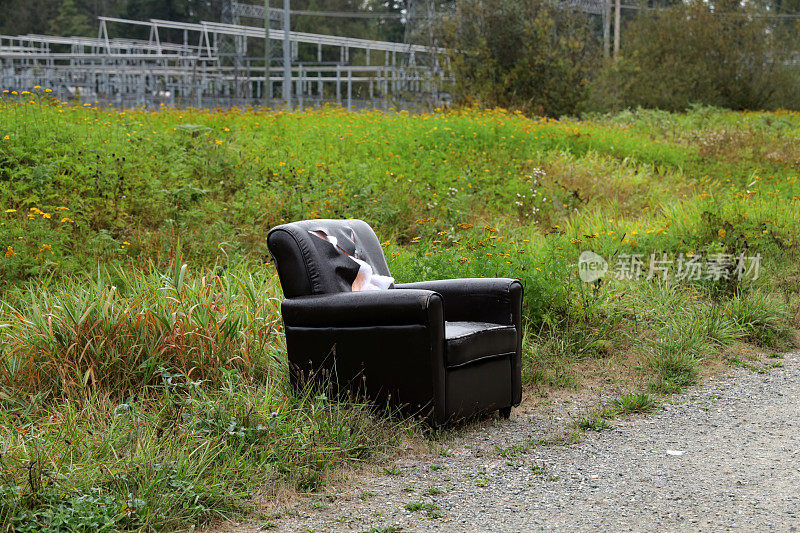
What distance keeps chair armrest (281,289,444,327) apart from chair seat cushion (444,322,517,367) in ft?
0.61

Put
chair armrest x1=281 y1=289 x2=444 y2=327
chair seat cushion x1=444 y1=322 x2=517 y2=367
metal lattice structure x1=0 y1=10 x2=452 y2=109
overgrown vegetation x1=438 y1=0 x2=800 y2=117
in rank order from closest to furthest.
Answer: chair armrest x1=281 y1=289 x2=444 y2=327 < chair seat cushion x1=444 y1=322 x2=517 y2=367 < overgrown vegetation x1=438 y1=0 x2=800 y2=117 < metal lattice structure x1=0 y1=10 x2=452 y2=109

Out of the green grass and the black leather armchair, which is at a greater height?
the black leather armchair

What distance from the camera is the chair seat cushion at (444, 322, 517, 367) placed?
4.61m

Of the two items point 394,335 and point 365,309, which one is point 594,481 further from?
point 365,309

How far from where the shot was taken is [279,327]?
569cm

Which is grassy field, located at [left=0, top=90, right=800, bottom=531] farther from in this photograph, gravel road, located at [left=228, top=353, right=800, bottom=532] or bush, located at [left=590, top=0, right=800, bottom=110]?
bush, located at [left=590, top=0, right=800, bottom=110]

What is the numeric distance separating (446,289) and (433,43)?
61.5 feet

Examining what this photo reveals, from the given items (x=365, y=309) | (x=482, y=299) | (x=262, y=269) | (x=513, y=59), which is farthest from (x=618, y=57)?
(x=365, y=309)

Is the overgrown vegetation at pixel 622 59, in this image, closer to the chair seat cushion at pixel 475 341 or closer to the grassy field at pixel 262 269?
the grassy field at pixel 262 269

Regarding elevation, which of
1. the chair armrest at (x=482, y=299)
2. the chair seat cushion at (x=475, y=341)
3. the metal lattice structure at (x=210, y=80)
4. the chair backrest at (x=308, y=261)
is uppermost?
the metal lattice structure at (x=210, y=80)

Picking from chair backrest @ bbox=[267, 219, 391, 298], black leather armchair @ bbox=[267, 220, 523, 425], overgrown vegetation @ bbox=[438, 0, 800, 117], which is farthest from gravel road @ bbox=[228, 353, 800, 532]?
overgrown vegetation @ bbox=[438, 0, 800, 117]

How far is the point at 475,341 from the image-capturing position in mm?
4746

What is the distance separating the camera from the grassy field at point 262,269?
3.88 meters

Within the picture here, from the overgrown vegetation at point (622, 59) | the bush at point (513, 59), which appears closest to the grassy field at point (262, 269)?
the bush at point (513, 59)
